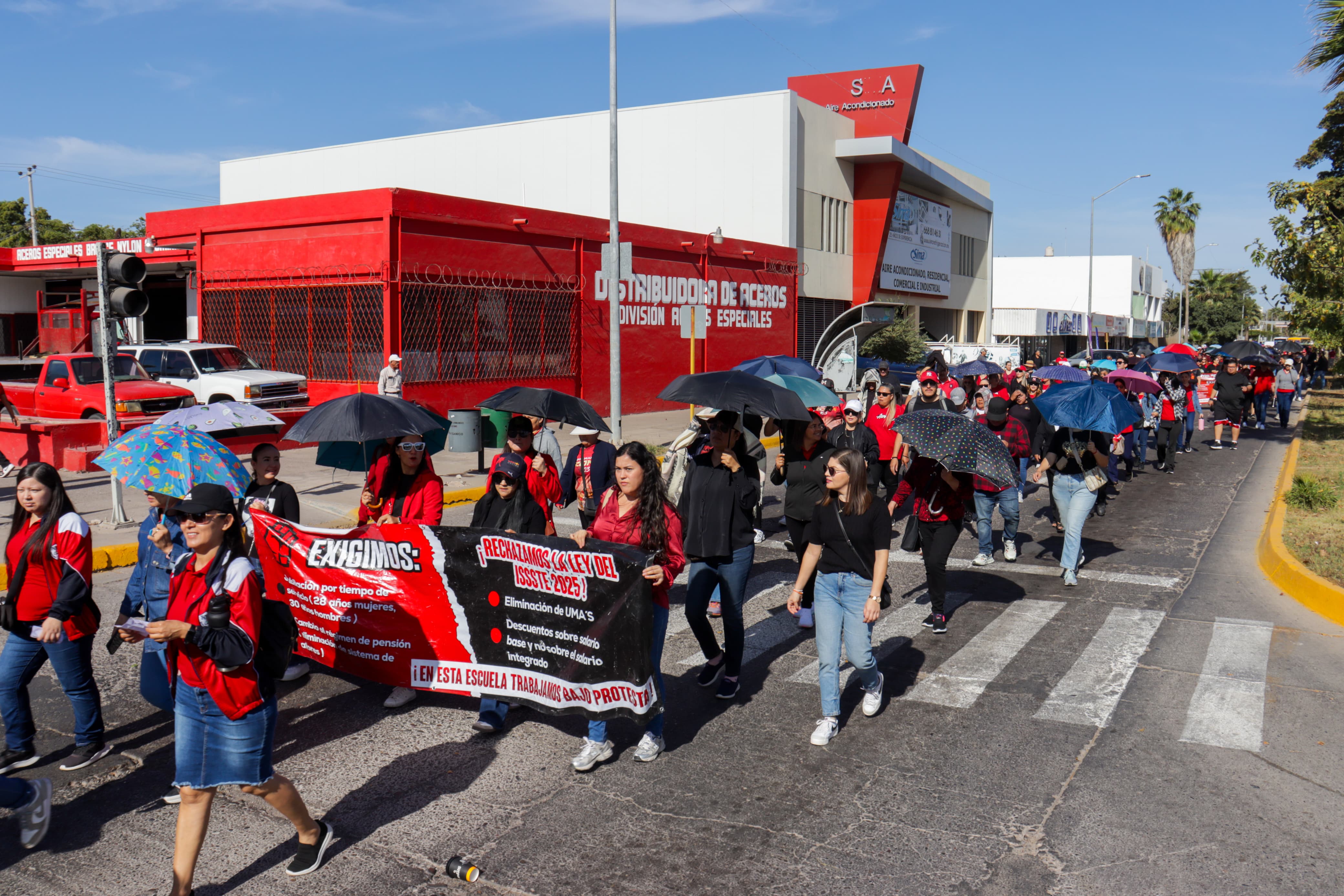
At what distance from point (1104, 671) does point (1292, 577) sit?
3.93 metres

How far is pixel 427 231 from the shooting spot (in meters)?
21.6

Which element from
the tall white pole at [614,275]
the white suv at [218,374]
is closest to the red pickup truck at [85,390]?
the white suv at [218,374]

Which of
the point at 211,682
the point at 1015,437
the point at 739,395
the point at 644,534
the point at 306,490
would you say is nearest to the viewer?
the point at 211,682

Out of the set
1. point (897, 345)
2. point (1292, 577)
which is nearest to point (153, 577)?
point (1292, 577)

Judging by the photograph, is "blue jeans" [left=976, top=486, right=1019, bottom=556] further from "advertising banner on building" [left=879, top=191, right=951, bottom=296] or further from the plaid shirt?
"advertising banner on building" [left=879, top=191, right=951, bottom=296]

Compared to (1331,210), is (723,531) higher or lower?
lower

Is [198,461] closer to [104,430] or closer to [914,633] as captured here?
[914,633]

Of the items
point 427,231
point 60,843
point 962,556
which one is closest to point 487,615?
point 60,843

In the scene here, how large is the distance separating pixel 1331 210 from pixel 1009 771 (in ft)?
70.2

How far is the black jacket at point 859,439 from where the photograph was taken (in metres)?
9.47

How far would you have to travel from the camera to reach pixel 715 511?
6527mm

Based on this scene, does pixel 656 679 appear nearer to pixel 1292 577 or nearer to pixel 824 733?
pixel 824 733

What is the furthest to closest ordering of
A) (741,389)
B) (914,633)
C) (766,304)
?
(766,304) → (914,633) → (741,389)

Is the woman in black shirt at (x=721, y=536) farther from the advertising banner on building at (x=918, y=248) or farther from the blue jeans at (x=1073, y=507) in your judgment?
the advertising banner on building at (x=918, y=248)
